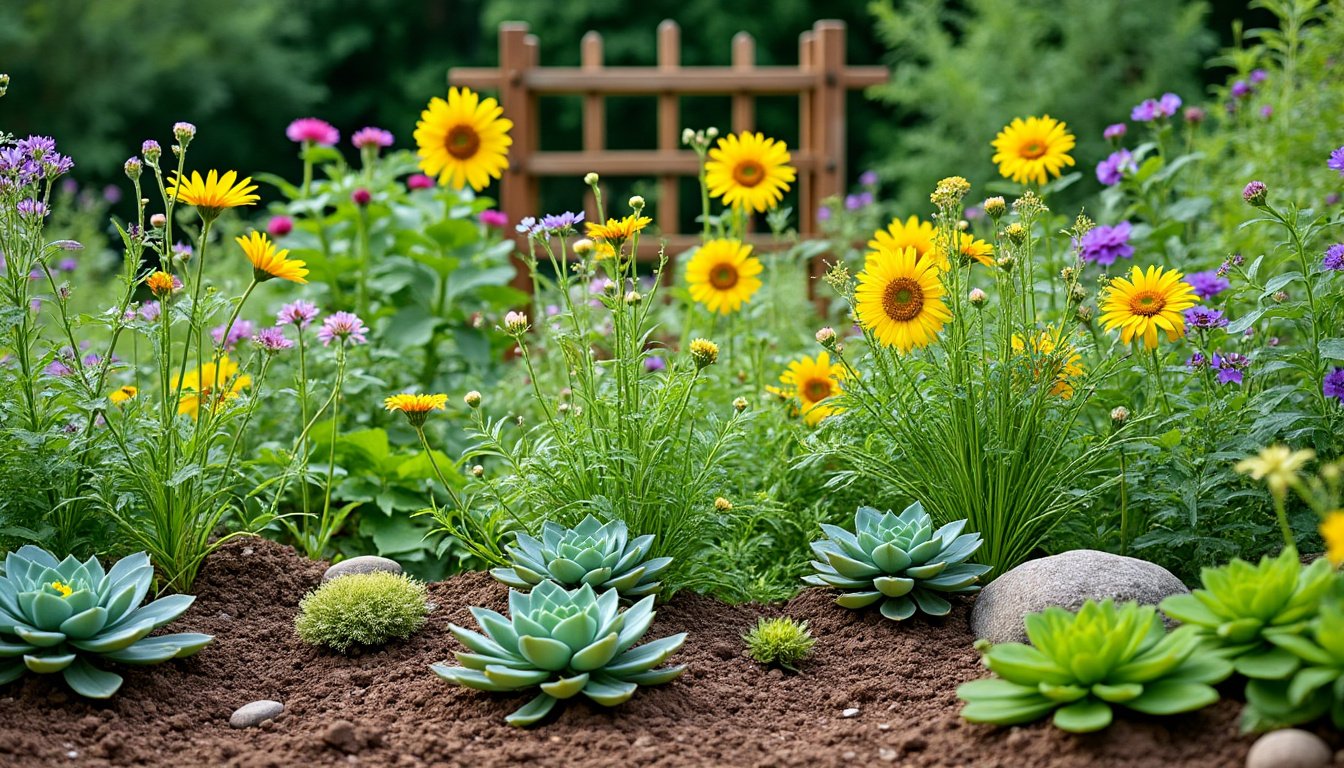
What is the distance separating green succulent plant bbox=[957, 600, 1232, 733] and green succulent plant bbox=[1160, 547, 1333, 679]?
46 mm

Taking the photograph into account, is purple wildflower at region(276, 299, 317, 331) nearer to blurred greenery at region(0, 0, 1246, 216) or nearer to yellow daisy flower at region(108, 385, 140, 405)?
yellow daisy flower at region(108, 385, 140, 405)

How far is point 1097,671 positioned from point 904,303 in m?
0.98

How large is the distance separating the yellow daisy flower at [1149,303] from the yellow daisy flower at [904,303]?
13.9 inches

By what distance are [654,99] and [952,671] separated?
10167 millimetres

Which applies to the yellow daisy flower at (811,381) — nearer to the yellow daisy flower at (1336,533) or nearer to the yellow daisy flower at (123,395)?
the yellow daisy flower at (123,395)

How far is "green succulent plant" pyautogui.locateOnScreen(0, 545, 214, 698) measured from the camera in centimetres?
219

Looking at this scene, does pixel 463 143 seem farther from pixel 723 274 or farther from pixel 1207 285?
A: pixel 1207 285

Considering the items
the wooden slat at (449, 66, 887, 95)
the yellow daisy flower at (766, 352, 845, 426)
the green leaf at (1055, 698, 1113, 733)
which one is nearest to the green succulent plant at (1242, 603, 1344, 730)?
the green leaf at (1055, 698, 1113, 733)

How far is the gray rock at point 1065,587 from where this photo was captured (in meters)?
2.37

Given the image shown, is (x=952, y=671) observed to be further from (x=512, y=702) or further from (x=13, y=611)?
(x=13, y=611)

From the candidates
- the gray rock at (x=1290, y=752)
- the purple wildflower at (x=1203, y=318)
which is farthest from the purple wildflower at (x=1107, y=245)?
the gray rock at (x=1290, y=752)

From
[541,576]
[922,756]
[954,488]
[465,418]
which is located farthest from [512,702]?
[465,418]

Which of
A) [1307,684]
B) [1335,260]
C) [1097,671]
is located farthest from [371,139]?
[1307,684]

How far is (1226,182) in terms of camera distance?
4.44 meters
